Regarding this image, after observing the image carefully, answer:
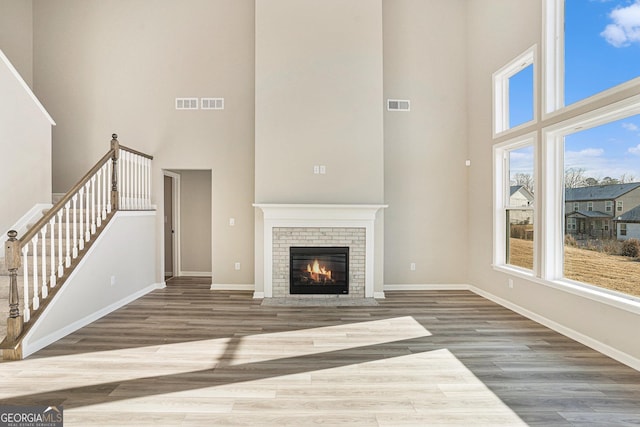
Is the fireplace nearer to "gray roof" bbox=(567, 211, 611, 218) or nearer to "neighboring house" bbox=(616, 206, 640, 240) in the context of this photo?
"gray roof" bbox=(567, 211, 611, 218)

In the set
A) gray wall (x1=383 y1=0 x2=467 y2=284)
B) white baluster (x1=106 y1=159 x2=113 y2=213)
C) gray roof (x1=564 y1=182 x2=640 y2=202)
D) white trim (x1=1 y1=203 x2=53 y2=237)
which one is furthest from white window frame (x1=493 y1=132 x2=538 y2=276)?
white trim (x1=1 y1=203 x2=53 y2=237)

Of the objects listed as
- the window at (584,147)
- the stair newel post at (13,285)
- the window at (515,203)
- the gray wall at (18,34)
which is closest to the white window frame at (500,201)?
the window at (515,203)

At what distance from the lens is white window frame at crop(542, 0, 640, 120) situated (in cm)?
425

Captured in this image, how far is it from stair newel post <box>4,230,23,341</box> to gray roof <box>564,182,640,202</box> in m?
5.73

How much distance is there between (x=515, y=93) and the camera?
5.23 metres

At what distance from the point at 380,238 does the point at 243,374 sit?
3423 millimetres

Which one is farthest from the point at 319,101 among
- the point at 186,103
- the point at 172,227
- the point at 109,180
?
the point at 172,227

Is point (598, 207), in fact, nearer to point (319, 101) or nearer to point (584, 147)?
point (584, 147)

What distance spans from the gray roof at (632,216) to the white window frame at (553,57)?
1365 millimetres

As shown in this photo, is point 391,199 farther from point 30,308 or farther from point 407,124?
point 30,308

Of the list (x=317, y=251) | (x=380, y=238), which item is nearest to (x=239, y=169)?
(x=317, y=251)

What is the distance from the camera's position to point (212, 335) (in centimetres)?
399

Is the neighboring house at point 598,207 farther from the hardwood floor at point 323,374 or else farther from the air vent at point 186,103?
the air vent at point 186,103

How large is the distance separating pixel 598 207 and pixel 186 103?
6.15 meters
